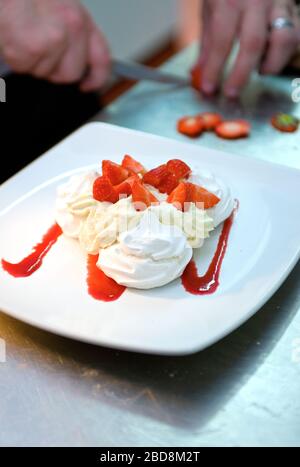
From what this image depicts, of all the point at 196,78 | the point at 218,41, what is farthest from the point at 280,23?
the point at 196,78

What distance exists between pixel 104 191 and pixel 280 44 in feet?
3.43

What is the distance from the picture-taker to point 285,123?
1.81 meters

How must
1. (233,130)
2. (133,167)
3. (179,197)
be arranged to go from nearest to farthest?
1. (179,197)
2. (133,167)
3. (233,130)

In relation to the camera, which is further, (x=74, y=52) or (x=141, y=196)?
(x=74, y=52)

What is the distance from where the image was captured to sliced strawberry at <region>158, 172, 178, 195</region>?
1269mm

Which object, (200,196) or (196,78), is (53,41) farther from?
(200,196)

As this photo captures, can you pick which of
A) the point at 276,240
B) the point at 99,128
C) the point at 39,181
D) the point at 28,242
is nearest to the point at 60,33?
the point at 99,128

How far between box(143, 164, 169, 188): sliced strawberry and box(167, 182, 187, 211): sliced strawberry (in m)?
0.06

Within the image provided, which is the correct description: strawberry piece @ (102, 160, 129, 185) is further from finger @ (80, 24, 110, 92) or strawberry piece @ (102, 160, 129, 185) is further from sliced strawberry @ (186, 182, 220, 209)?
finger @ (80, 24, 110, 92)

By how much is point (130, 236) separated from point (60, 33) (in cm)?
103

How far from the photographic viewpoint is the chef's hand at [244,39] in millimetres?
1933

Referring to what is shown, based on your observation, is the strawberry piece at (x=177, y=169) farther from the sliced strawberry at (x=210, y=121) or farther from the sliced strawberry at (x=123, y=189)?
the sliced strawberry at (x=210, y=121)

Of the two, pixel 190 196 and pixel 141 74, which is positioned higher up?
pixel 190 196

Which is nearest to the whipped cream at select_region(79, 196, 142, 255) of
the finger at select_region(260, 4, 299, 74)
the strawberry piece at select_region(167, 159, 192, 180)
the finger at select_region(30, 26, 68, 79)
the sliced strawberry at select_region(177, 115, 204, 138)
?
the strawberry piece at select_region(167, 159, 192, 180)
